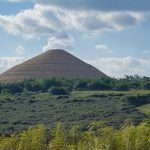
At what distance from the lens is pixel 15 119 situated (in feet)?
202

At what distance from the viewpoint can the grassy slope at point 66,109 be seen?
60.2 metres

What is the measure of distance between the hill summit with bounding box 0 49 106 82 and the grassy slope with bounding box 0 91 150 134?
2877 inches

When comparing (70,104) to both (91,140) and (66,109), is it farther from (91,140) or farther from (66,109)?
(91,140)

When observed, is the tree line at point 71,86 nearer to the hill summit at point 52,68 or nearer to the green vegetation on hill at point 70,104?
the green vegetation on hill at point 70,104

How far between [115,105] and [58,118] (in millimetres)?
13217

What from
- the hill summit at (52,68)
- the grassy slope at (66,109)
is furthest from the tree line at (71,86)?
the hill summit at (52,68)

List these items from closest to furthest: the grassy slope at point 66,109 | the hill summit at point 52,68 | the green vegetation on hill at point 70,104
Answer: the green vegetation on hill at point 70,104
the grassy slope at point 66,109
the hill summit at point 52,68

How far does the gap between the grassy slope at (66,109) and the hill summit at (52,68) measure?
73084 millimetres

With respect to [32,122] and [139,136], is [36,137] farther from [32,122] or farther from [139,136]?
[32,122]

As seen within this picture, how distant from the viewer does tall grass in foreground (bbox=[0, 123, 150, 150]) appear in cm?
1048

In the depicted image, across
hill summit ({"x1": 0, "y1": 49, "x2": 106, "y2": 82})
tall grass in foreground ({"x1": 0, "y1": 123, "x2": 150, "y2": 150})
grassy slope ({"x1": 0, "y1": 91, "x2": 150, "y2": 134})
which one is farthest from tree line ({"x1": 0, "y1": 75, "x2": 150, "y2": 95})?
tall grass in foreground ({"x1": 0, "y1": 123, "x2": 150, "y2": 150})

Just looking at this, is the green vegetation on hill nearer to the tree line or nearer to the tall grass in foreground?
the tree line

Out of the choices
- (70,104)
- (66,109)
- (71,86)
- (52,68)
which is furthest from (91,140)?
(52,68)

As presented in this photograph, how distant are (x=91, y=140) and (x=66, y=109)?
60.8 meters
